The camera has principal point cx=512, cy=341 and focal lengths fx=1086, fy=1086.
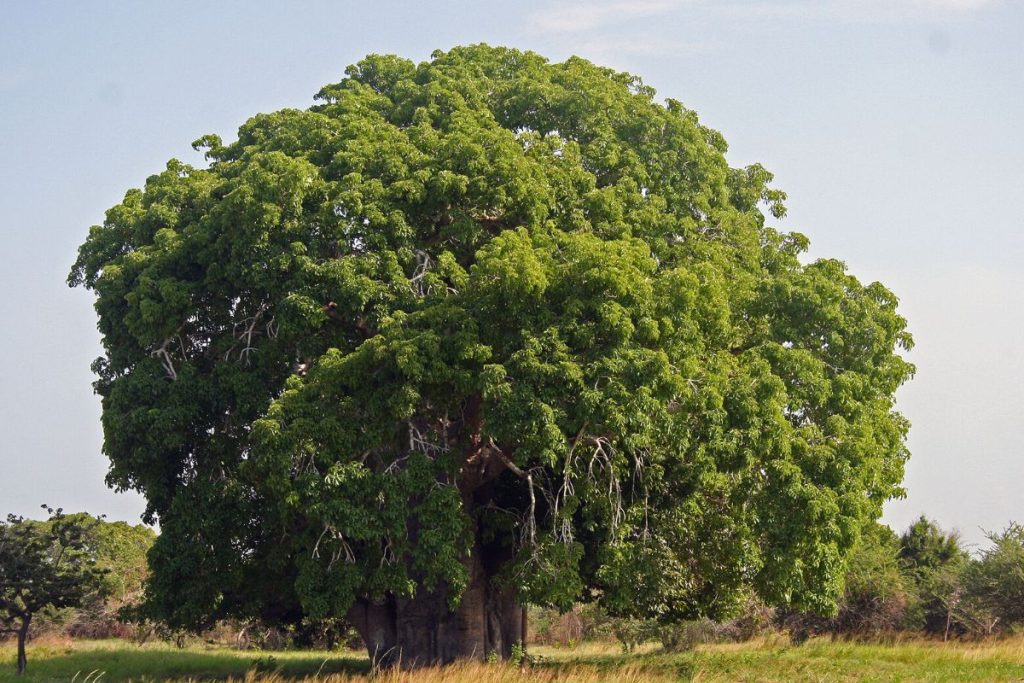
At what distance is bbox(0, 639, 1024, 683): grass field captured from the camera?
15.9 meters

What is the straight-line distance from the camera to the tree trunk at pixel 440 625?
67.1ft

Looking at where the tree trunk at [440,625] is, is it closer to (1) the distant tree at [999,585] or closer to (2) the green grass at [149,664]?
(2) the green grass at [149,664]

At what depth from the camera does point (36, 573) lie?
24.8 m

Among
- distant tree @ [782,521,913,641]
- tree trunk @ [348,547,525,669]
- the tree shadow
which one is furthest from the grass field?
distant tree @ [782,521,913,641]

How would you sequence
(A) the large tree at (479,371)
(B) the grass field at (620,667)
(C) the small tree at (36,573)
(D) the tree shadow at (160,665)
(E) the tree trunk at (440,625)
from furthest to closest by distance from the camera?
(C) the small tree at (36,573)
(D) the tree shadow at (160,665)
(E) the tree trunk at (440,625)
(A) the large tree at (479,371)
(B) the grass field at (620,667)

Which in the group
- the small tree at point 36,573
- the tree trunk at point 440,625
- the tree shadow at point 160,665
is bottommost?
the tree shadow at point 160,665

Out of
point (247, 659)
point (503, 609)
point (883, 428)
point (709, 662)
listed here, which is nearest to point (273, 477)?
point (503, 609)

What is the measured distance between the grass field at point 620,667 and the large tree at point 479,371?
4.35ft

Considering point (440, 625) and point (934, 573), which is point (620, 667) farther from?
point (934, 573)

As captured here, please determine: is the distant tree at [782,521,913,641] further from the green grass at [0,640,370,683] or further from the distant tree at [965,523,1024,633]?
the green grass at [0,640,370,683]

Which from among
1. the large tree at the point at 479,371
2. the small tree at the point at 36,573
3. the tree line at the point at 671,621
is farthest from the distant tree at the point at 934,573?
the small tree at the point at 36,573

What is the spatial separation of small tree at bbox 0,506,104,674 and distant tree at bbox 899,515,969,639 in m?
23.3

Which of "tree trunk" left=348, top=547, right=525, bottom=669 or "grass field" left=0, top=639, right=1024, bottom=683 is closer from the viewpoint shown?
"grass field" left=0, top=639, right=1024, bottom=683

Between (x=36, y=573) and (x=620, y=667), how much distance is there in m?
14.0
